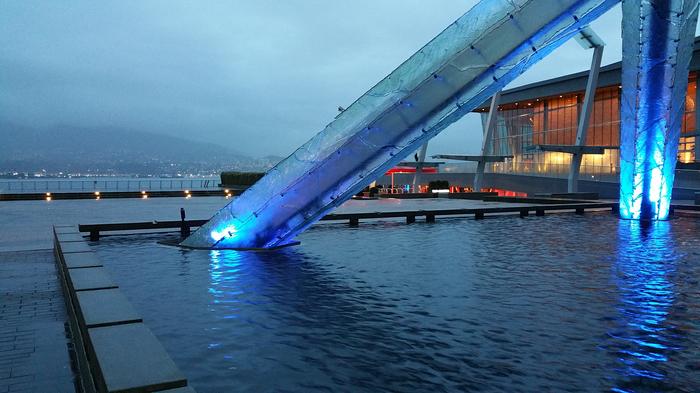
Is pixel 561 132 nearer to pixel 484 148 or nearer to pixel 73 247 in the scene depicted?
pixel 484 148

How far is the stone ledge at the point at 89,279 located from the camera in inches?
299

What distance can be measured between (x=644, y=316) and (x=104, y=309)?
7.15 meters

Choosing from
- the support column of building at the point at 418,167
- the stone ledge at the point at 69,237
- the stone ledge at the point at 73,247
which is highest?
the support column of building at the point at 418,167

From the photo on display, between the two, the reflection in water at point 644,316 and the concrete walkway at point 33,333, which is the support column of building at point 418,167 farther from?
the concrete walkway at point 33,333

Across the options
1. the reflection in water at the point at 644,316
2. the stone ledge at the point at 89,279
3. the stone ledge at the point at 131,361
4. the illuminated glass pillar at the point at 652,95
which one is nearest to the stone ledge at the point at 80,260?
the stone ledge at the point at 89,279

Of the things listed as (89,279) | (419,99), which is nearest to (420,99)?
(419,99)

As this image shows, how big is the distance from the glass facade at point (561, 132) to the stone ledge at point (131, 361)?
51.0m

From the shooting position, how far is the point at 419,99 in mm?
14117

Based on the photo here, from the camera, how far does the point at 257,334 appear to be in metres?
7.55

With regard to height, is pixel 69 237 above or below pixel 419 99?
below

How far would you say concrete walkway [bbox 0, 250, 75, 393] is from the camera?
5828 mm

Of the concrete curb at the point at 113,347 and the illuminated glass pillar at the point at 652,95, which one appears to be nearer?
the concrete curb at the point at 113,347

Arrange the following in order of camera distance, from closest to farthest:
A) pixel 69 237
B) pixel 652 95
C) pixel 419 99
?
pixel 419 99
pixel 69 237
pixel 652 95

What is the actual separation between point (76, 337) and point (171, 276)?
4.98 m
